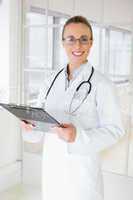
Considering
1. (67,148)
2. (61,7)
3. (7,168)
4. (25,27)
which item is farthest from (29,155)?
(67,148)

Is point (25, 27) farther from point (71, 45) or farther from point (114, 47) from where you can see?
point (71, 45)

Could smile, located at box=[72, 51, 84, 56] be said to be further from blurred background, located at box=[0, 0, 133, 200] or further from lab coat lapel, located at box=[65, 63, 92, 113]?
blurred background, located at box=[0, 0, 133, 200]

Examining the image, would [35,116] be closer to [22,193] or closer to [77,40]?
[77,40]

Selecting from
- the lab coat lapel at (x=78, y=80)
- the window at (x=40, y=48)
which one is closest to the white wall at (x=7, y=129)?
the window at (x=40, y=48)

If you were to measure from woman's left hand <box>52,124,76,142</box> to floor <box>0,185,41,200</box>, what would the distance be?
1.57 m

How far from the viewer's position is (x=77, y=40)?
1.45 metres

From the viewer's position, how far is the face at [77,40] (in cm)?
145

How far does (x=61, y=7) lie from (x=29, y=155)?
56.3 inches

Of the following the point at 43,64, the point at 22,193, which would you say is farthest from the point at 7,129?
the point at 43,64

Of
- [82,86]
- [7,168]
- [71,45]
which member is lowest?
[7,168]

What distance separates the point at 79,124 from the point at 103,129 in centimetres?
12

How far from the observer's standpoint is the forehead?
4.75 feet

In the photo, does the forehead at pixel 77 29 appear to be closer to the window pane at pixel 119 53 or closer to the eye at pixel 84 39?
the eye at pixel 84 39

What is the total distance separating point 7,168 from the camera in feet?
9.79
